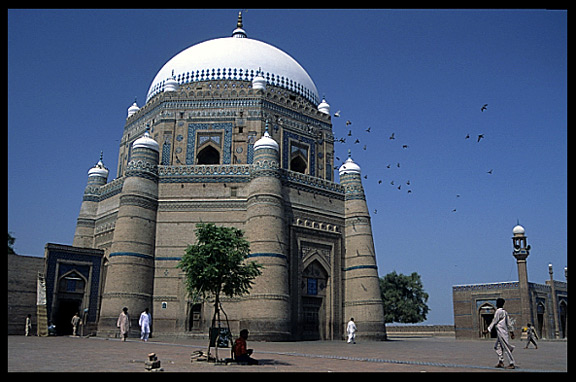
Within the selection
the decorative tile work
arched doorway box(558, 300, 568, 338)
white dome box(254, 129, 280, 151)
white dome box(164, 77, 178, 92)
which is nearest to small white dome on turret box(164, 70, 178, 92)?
white dome box(164, 77, 178, 92)

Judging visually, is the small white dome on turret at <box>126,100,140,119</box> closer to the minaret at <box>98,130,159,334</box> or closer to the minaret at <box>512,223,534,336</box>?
the minaret at <box>98,130,159,334</box>

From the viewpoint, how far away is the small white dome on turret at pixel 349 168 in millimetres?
26641

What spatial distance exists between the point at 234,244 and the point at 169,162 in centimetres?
1502

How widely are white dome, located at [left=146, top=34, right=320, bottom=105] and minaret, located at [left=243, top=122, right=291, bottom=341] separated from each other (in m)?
6.13

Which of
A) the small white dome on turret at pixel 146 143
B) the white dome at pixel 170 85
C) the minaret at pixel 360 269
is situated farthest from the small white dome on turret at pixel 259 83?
the minaret at pixel 360 269

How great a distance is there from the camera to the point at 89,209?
2638 centimetres

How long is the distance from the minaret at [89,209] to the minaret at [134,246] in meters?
4.46

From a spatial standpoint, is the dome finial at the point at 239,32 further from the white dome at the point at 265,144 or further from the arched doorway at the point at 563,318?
the arched doorway at the point at 563,318

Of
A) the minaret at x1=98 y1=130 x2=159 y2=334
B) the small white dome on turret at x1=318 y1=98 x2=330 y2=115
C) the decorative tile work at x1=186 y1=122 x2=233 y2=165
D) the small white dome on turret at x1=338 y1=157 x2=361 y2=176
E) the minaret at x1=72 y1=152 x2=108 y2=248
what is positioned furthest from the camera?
the small white dome on turret at x1=318 y1=98 x2=330 y2=115

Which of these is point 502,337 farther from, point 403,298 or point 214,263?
point 403,298

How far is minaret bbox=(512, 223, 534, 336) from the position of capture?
29.7 meters

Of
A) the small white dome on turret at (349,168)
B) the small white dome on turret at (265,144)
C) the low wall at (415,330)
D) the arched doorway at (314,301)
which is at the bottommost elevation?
Answer: the low wall at (415,330)

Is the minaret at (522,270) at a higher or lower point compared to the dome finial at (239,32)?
lower
